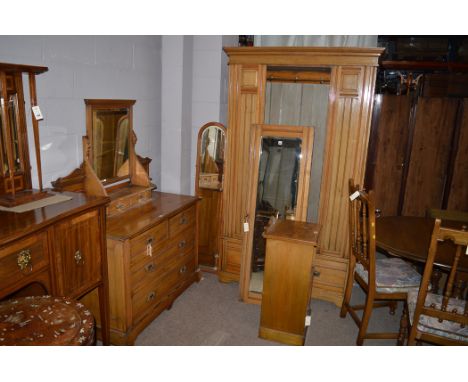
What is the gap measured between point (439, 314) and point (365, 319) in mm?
625

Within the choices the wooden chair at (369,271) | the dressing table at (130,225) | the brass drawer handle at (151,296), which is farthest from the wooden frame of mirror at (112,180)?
the wooden chair at (369,271)

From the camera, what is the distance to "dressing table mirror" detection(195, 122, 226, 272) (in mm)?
3574

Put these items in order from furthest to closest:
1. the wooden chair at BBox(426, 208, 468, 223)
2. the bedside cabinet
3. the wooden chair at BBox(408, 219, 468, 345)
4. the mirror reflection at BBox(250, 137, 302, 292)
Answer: the wooden chair at BBox(426, 208, 468, 223) < the mirror reflection at BBox(250, 137, 302, 292) < the bedside cabinet < the wooden chair at BBox(408, 219, 468, 345)

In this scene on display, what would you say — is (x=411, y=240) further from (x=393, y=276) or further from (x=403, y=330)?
(x=403, y=330)

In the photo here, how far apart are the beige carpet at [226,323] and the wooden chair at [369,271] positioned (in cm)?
21

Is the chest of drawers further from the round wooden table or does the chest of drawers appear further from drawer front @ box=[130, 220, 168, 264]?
the round wooden table

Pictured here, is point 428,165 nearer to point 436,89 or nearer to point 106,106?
point 436,89

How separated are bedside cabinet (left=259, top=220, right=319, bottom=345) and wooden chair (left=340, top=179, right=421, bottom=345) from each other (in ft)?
1.07

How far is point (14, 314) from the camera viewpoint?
1552 millimetres

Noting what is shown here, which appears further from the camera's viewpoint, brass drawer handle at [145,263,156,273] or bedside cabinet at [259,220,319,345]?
brass drawer handle at [145,263,156,273]

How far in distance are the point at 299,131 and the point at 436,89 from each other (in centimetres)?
262

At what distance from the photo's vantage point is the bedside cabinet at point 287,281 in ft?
8.32

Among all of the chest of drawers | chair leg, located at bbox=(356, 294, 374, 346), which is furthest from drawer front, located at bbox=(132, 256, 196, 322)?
chair leg, located at bbox=(356, 294, 374, 346)

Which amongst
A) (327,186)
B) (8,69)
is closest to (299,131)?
(327,186)
